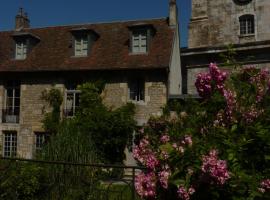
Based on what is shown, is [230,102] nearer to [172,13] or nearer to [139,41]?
[139,41]

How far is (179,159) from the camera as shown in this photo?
11.2 feet

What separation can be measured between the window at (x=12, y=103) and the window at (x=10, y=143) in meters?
0.62

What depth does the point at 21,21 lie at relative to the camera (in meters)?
23.7

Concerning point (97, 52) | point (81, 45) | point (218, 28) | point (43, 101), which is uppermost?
point (218, 28)

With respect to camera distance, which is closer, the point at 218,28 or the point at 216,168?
the point at 216,168

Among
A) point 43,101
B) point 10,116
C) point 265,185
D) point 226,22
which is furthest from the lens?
point 226,22

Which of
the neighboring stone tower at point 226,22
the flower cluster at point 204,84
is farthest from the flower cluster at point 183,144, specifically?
the neighboring stone tower at point 226,22

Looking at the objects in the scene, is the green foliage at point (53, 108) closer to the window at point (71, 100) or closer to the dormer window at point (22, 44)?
the window at point (71, 100)

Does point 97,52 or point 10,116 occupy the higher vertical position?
point 97,52

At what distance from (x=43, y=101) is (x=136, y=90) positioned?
445cm

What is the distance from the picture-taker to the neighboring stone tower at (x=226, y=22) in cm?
2178

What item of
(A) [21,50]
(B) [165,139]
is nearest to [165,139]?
(B) [165,139]

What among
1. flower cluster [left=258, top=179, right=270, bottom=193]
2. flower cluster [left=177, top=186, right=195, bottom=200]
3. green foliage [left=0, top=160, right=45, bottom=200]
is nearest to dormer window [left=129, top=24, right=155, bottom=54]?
green foliage [left=0, top=160, right=45, bottom=200]

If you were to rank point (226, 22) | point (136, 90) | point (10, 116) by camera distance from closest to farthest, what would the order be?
point (136, 90) < point (10, 116) < point (226, 22)
